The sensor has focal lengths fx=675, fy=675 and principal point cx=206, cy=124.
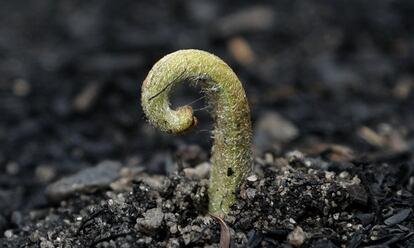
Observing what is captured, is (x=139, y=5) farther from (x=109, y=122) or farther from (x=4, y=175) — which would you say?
(x=4, y=175)

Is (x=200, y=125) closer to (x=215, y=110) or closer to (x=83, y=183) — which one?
(x=83, y=183)

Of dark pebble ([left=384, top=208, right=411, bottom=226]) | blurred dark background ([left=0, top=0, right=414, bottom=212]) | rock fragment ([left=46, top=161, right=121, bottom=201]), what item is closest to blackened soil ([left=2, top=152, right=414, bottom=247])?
dark pebble ([left=384, top=208, right=411, bottom=226])

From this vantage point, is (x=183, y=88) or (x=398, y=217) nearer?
(x=398, y=217)

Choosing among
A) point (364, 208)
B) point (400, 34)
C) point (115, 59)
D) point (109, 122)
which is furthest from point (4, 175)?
point (400, 34)

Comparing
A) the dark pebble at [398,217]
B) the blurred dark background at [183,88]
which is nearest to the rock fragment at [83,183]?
the blurred dark background at [183,88]

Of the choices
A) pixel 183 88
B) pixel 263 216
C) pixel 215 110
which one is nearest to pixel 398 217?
pixel 263 216

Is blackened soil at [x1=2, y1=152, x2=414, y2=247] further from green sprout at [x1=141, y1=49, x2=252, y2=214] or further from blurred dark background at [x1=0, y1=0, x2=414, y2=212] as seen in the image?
blurred dark background at [x1=0, y1=0, x2=414, y2=212]

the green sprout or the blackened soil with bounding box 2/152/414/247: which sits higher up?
the green sprout
